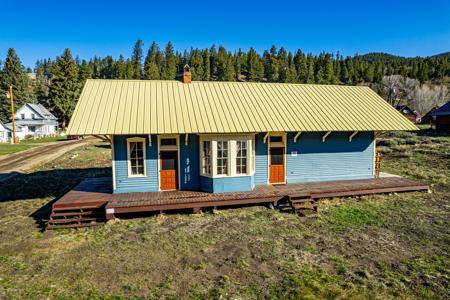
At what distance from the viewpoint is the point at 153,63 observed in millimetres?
86062

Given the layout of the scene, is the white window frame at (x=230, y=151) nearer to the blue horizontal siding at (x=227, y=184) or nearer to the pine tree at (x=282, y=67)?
the blue horizontal siding at (x=227, y=184)

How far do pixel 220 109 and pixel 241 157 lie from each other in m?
2.63

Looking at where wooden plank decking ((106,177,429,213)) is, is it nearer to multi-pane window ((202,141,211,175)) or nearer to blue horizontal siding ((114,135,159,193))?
blue horizontal siding ((114,135,159,193))

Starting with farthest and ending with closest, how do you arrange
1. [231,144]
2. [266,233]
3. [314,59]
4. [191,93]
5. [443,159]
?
[314,59] → [443,159] → [191,93] → [231,144] → [266,233]

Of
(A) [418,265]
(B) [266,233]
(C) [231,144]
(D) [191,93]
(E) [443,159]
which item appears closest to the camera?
(A) [418,265]

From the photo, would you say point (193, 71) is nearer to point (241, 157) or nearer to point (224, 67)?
point (224, 67)

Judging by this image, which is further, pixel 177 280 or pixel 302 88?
pixel 302 88

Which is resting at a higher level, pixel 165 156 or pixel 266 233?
pixel 165 156

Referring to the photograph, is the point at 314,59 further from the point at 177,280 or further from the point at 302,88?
the point at 177,280

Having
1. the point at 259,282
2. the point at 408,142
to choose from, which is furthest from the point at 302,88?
the point at 408,142

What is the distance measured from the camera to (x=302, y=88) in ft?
53.8

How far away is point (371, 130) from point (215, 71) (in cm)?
9095

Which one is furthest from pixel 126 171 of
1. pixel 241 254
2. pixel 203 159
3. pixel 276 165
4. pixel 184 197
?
pixel 276 165

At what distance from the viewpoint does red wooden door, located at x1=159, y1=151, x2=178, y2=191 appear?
12.0m
